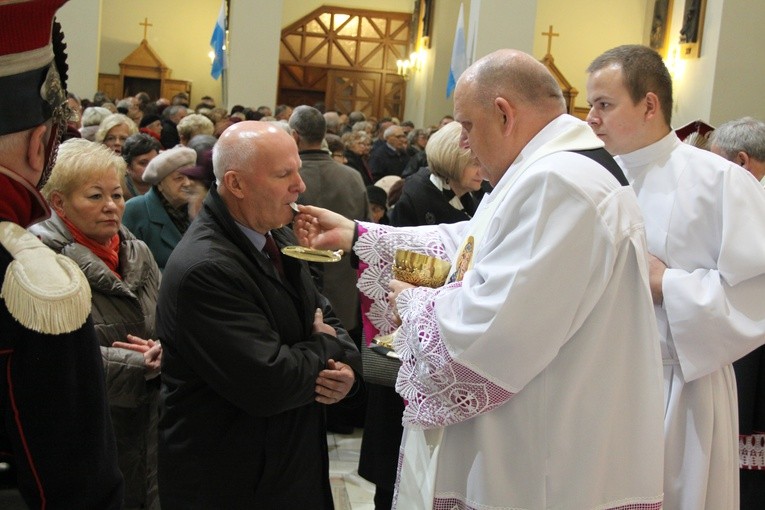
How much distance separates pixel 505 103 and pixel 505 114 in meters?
0.03

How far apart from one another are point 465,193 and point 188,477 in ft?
7.89

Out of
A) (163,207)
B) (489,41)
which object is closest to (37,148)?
(163,207)

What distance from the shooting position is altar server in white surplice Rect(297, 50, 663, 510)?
197 centimetres

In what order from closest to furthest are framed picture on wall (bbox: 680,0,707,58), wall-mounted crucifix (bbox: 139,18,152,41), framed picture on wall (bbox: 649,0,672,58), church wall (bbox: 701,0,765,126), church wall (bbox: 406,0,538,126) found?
church wall (bbox: 701,0,765,126)
framed picture on wall (bbox: 680,0,707,58)
framed picture on wall (bbox: 649,0,672,58)
church wall (bbox: 406,0,538,126)
wall-mounted crucifix (bbox: 139,18,152,41)

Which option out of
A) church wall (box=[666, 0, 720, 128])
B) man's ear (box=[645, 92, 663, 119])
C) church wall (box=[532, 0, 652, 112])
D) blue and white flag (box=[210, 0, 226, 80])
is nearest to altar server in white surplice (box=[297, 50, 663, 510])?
man's ear (box=[645, 92, 663, 119])

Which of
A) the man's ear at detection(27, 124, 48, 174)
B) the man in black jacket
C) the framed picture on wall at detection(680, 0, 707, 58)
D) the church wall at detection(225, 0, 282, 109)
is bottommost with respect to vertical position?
the man in black jacket

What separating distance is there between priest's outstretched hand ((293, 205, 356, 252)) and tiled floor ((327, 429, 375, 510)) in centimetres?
177

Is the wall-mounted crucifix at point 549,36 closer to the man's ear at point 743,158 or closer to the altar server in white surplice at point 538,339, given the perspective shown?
the man's ear at point 743,158

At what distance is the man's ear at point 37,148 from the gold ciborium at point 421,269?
1297 millimetres

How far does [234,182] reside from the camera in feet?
8.19

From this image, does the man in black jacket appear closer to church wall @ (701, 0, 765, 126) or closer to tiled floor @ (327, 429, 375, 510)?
tiled floor @ (327, 429, 375, 510)

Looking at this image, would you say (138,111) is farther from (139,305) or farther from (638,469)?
(638,469)

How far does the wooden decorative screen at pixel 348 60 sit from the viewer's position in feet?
66.4

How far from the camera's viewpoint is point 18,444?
4.53 feet
